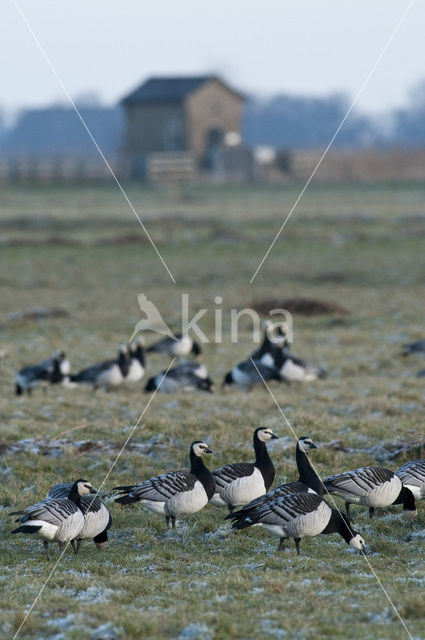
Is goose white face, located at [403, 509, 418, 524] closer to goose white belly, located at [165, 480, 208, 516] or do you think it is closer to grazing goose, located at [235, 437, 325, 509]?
grazing goose, located at [235, 437, 325, 509]

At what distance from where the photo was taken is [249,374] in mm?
18172

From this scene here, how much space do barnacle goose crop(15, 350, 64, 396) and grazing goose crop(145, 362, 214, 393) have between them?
6.76 ft

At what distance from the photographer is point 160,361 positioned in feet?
72.8

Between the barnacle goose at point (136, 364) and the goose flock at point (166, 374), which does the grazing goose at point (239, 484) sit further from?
the barnacle goose at point (136, 364)

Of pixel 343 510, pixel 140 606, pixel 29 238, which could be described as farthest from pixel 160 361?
pixel 29 238

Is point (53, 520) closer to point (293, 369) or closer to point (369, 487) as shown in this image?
point (369, 487)

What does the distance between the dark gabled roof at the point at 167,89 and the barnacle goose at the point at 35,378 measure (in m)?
86.6

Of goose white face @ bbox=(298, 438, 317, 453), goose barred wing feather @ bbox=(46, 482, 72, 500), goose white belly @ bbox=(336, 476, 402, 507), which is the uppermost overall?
goose white face @ bbox=(298, 438, 317, 453)

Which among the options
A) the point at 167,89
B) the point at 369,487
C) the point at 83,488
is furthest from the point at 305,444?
the point at 167,89

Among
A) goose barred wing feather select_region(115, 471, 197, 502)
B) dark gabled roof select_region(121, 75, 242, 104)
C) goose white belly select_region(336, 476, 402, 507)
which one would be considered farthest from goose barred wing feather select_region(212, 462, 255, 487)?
dark gabled roof select_region(121, 75, 242, 104)

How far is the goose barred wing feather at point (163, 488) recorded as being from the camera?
9930 mm

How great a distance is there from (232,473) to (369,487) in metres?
1.67

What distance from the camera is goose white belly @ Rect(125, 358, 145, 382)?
18438mm

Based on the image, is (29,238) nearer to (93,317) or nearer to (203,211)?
(203,211)
